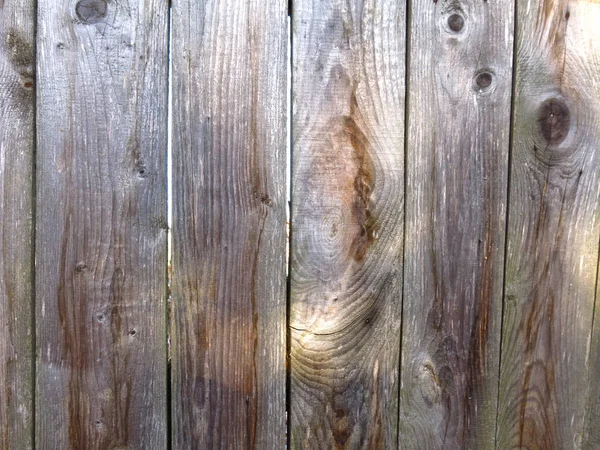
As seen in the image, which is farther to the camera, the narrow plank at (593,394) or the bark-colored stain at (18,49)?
the narrow plank at (593,394)

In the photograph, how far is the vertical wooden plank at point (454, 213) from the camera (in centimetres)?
147

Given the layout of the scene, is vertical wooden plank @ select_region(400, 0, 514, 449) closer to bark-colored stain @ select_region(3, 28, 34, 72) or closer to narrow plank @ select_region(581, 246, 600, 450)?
narrow plank @ select_region(581, 246, 600, 450)

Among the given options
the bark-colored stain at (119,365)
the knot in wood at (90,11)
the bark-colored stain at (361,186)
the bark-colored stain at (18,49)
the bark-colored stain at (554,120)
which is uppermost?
the knot in wood at (90,11)

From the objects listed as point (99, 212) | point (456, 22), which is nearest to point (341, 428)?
point (99, 212)

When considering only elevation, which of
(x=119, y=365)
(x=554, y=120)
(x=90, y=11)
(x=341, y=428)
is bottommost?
(x=341, y=428)

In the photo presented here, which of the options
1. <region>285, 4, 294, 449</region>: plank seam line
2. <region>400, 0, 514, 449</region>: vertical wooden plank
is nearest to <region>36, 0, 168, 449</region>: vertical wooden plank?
<region>285, 4, 294, 449</region>: plank seam line

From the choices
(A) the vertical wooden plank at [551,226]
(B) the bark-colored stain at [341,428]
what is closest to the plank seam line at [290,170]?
(B) the bark-colored stain at [341,428]

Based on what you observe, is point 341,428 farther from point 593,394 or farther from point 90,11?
point 90,11

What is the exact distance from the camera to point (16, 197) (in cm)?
142

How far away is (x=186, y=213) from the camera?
56.3 inches

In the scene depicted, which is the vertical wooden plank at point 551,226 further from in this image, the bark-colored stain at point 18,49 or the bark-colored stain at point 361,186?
the bark-colored stain at point 18,49

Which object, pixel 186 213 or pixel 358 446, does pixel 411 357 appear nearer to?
pixel 358 446

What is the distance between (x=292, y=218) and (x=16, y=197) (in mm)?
734

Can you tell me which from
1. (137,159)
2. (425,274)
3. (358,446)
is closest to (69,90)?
(137,159)
